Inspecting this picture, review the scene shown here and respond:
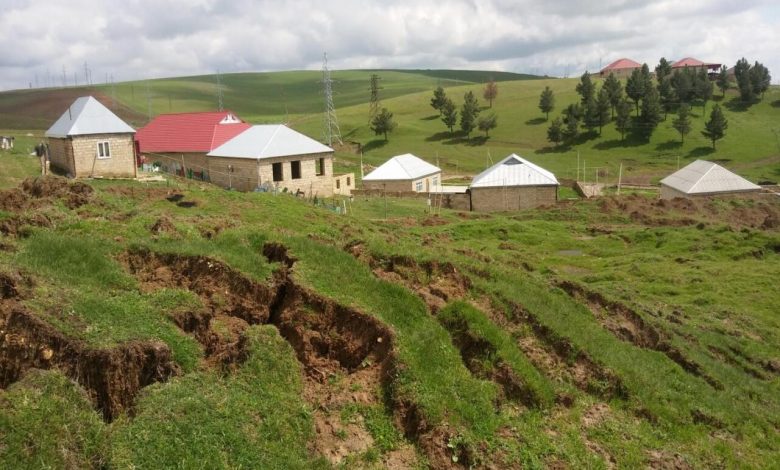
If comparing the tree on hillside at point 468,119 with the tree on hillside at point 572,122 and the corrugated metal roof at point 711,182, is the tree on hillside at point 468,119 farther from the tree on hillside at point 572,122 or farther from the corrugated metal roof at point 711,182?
the corrugated metal roof at point 711,182

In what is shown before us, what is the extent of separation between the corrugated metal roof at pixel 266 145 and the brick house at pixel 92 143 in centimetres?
673

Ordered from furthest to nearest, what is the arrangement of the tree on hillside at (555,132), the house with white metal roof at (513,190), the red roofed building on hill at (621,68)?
the red roofed building on hill at (621,68)
the tree on hillside at (555,132)
the house with white metal roof at (513,190)

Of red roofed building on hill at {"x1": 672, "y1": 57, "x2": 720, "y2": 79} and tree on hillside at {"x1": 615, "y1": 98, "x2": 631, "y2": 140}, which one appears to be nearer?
tree on hillside at {"x1": 615, "y1": 98, "x2": 631, "y2": 140}

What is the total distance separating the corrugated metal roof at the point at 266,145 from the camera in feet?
124

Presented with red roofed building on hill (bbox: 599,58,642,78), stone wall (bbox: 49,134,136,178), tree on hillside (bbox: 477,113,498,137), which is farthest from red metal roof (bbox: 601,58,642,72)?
stone wall (bbox: 49,134,136,178)

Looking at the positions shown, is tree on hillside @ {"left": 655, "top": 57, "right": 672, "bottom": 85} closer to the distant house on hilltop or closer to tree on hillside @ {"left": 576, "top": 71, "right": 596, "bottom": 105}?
tree on hillside @ {"left": 576, "top": 71, "right": 596, "bottom": 105}

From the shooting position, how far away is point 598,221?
41.7 meters

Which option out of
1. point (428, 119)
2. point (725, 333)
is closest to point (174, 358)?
point (725, 333)

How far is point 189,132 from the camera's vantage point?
1758 inches

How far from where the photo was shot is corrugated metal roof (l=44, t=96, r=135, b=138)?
31594mm

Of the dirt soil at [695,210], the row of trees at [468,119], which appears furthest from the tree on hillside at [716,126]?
the dirt soil at [695,210]

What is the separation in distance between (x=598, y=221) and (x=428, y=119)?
6288cm

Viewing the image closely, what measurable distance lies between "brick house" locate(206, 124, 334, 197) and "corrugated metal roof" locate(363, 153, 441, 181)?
37.9ft

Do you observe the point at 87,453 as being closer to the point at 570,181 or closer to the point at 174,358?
the point at 174,358
